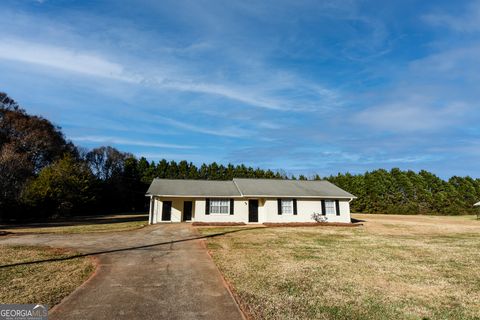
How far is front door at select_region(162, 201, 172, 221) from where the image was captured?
82.8ft

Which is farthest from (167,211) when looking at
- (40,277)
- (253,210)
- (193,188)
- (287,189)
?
(40,277)

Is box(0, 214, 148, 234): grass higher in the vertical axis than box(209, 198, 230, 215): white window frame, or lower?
lower

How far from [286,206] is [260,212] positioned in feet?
7.86

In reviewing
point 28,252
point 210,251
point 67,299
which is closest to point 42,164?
point 28,252

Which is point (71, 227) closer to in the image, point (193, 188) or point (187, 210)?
point (187, 210)

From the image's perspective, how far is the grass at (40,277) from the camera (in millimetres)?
5980

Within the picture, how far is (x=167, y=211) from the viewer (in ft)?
83.5

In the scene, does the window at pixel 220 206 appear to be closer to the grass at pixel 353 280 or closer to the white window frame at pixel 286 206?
the white window frame at pixel 286 206

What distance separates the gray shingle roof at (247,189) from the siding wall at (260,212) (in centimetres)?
73

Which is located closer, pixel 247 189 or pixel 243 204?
pixel 243 204

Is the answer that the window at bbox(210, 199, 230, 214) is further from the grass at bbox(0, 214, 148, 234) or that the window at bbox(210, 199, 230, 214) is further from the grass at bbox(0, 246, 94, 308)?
the grass at bbox(0, 246, 94, 308)

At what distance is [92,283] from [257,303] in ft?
13.7

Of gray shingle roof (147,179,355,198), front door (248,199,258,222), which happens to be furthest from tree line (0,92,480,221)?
front door (248,199,258,222)

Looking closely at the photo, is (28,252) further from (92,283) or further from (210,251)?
(210,251)
